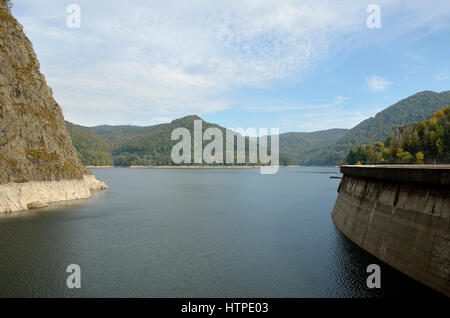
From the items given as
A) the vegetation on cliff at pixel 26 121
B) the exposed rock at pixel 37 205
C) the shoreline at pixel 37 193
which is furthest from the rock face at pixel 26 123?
the exposed rock at pixel 37 205

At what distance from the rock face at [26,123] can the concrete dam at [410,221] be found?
50525mm

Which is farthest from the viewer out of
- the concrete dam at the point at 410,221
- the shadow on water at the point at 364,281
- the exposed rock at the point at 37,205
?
the exposed rock at the point at 37,205

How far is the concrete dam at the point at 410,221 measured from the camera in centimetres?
1641

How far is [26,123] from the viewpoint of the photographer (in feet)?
183

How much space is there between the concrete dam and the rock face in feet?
166

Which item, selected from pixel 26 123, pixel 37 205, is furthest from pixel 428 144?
pixel 26 123

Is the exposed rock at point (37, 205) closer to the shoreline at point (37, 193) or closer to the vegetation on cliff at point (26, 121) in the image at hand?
the shoreline at point (37, 193)

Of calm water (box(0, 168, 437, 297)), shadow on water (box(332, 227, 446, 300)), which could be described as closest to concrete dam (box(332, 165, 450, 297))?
shadow on water (box(332, 227, 446, 300))

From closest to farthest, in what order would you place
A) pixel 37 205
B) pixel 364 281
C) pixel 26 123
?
pixel 364 281
pixel 37 205
pixel 26 123

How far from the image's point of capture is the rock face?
49281 mm

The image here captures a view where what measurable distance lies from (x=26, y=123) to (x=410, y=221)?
2452 inches

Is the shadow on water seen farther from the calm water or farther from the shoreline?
the shoreline

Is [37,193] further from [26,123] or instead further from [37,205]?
[26,123]

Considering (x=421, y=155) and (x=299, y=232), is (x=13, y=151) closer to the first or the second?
(x=299, y=232)
